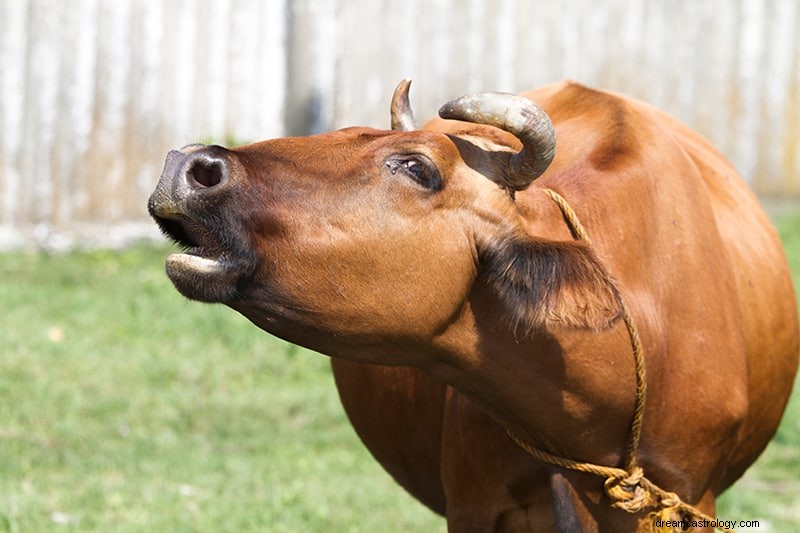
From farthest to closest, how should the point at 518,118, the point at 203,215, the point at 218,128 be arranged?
the point at 218,128, the point at 518,118, the point at 203,215

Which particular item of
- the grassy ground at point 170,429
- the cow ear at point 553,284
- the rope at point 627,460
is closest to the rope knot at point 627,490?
the rope at point 627,460

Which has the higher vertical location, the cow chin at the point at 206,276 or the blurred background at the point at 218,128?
the cow chin at the point at 206,276

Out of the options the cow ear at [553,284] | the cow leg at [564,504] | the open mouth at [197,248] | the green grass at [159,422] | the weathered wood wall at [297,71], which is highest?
the open mouth at [197,248]

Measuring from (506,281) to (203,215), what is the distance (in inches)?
28.6

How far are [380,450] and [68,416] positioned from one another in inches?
106

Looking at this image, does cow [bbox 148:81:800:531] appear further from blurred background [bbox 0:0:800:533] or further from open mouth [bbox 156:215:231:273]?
blurred background [bbox 0:0:800:533]

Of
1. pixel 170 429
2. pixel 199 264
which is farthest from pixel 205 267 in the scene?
pixel 170 429

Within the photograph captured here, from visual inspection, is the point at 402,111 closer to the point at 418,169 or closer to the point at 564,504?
the point at 418,169

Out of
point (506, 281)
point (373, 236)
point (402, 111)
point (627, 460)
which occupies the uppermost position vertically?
point (402, 111)

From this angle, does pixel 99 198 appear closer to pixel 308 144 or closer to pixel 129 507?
pixel 129 507

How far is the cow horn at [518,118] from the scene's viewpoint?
9.59ft

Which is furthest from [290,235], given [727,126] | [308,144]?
[727,126]

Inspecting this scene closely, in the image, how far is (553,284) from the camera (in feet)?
9.57

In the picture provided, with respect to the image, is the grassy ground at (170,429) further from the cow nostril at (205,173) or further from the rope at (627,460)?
the cow nostril at (205,173)
